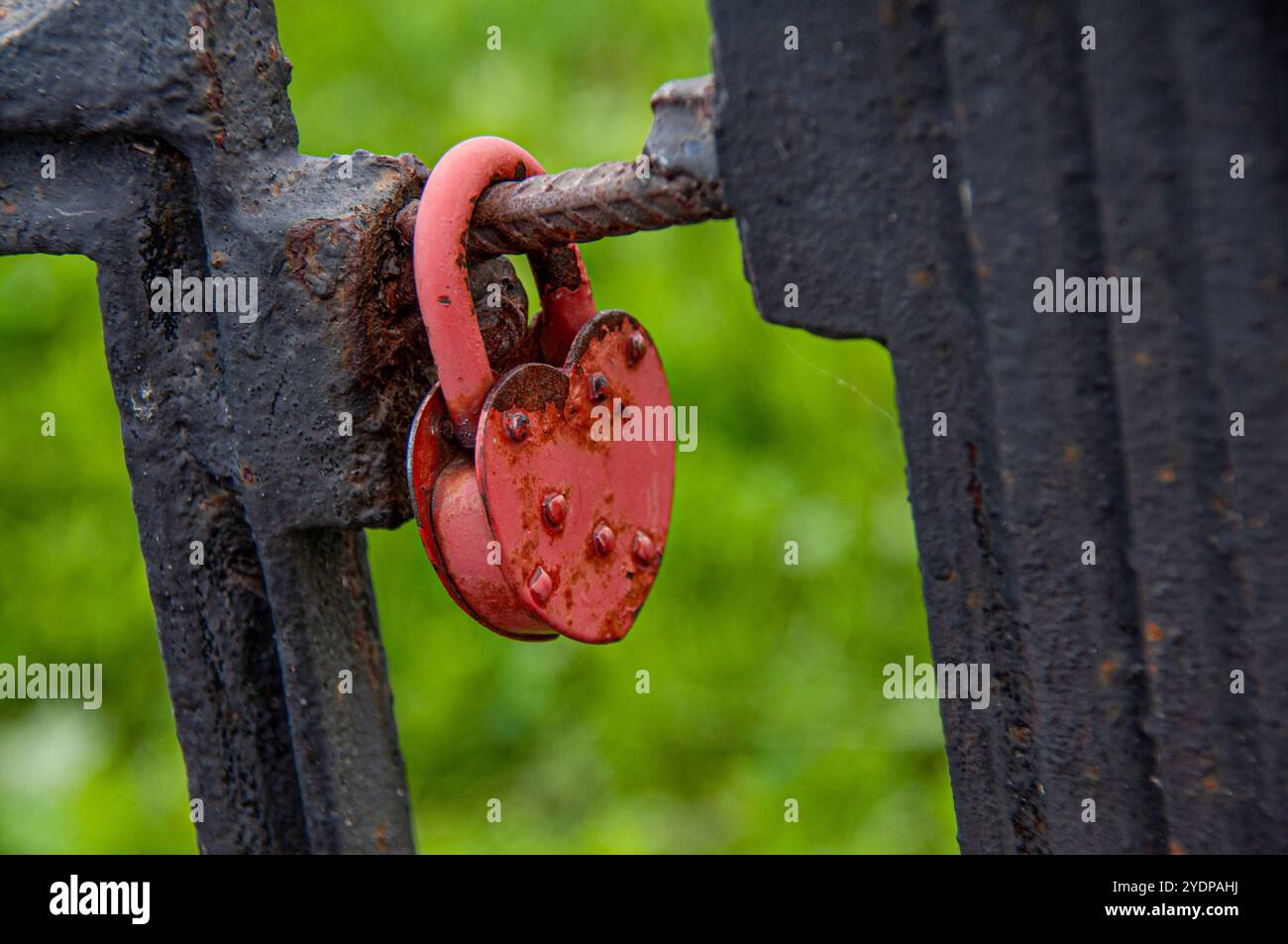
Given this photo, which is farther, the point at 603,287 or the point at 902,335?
the point at 603,287

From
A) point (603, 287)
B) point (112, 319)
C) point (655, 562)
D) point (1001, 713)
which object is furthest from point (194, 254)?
point (603, 287)

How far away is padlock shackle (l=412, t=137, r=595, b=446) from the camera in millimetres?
708

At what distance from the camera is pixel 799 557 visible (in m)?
2.25

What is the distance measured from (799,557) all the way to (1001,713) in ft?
5.14

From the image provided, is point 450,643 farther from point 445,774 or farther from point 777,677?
point 777,677

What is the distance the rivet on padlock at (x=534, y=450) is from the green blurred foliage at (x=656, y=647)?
1.30 meters
